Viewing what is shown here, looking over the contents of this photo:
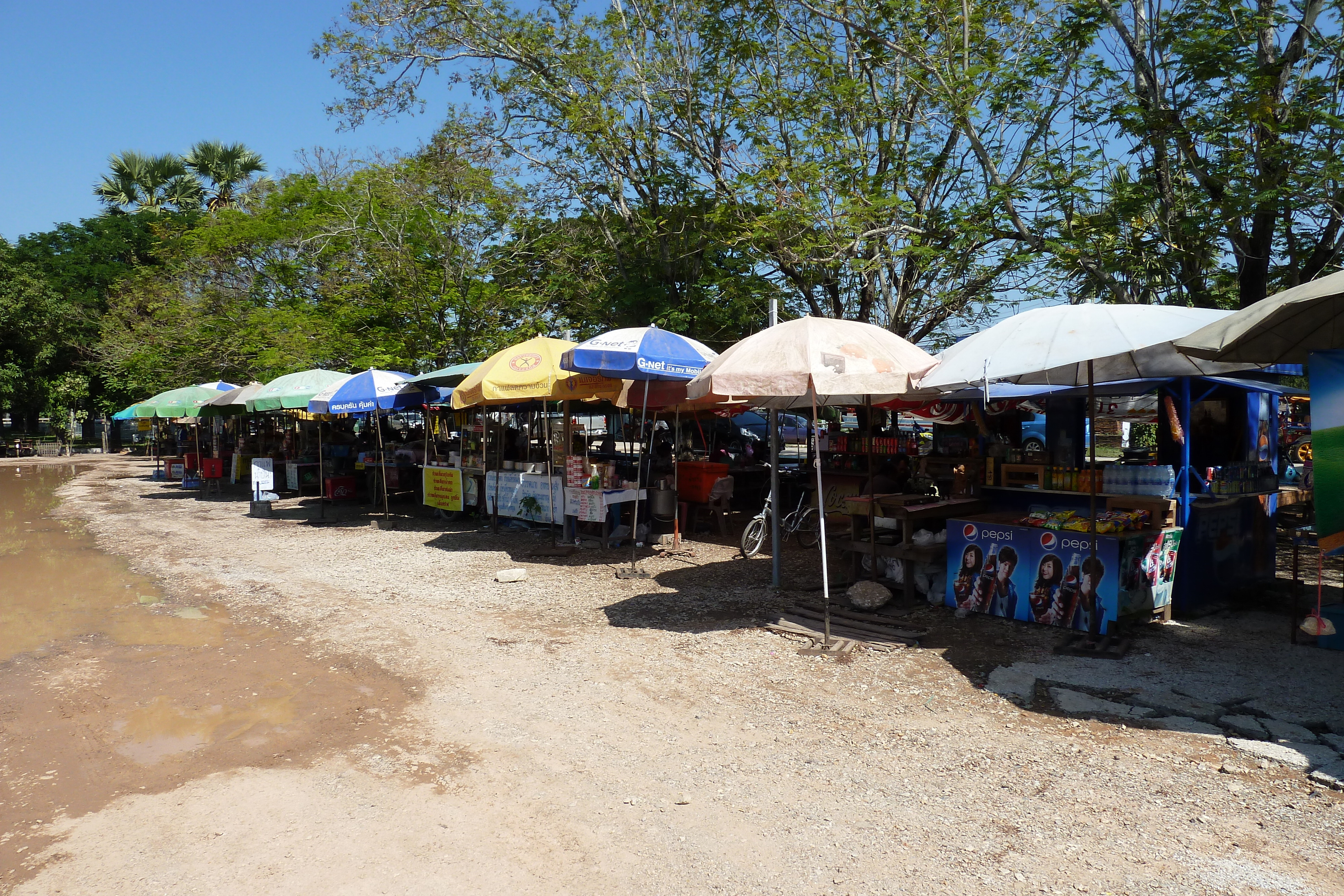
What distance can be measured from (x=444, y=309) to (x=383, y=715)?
1743 centimetres

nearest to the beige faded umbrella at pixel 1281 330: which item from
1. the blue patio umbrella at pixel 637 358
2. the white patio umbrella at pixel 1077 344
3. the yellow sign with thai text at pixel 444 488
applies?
the white patio umbrella at pixel 1077 344

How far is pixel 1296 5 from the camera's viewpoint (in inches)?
383

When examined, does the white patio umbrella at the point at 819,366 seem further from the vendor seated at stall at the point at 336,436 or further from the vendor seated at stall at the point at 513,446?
the vendor seated at stall at the point at 336,436

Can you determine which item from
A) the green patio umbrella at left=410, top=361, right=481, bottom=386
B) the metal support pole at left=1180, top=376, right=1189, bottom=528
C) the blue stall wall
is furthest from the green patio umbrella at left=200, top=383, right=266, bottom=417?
the blue stall wall

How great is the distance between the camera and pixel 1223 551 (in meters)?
8.02

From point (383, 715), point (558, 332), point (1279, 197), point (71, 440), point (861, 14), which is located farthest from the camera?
point (71, 440)

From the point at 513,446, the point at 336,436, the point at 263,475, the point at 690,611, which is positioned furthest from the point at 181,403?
the point at 690,611

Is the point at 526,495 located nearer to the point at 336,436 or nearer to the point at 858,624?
the point at 858,624

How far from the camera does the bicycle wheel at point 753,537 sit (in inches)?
430

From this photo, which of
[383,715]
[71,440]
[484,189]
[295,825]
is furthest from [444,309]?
[71,440]

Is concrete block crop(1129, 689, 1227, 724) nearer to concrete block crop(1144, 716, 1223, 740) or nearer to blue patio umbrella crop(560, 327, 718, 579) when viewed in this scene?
concrete block crop(1144, 716, 1223, 740)

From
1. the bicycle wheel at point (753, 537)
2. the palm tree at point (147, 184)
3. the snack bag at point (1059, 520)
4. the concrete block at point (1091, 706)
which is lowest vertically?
the concrete block at point (1091, 706)

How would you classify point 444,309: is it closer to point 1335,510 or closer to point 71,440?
point 1335,510

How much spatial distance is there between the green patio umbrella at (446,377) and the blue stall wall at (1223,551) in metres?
10.6
